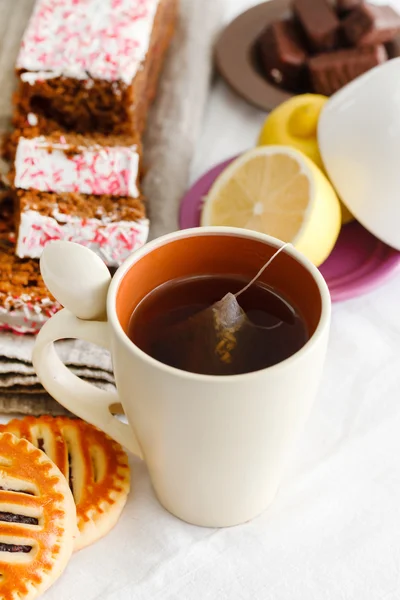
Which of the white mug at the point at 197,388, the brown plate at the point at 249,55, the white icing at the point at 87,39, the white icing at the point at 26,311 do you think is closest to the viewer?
the white mug at the point at 197,388

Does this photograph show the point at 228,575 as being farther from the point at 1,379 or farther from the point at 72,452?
the point at 1,379

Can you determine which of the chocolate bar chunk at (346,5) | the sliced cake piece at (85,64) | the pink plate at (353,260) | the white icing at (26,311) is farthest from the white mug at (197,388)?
the chocolate bar chunk at (346,5)

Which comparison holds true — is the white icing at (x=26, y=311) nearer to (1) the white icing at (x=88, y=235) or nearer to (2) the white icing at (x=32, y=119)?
(1) the white icing at (x=88, y=235)

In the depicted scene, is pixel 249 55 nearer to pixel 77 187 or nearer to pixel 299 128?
pixel 299 128

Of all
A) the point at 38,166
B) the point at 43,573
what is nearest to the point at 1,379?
the point at 43,573

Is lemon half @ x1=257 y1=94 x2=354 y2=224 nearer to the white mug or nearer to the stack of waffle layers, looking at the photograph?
the stack of waffle layers
